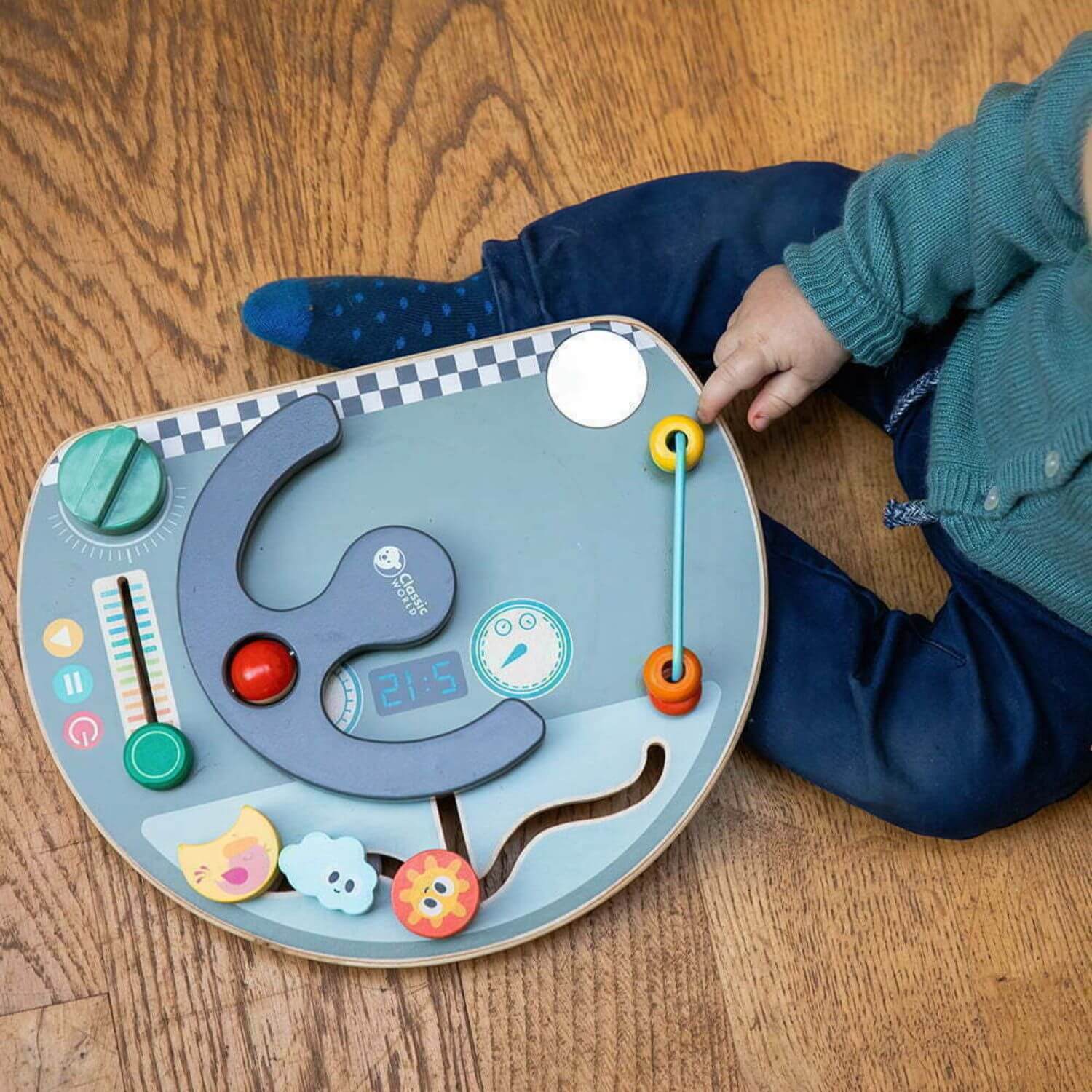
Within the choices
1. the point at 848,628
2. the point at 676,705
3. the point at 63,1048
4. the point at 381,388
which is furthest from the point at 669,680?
the point at 63,1048

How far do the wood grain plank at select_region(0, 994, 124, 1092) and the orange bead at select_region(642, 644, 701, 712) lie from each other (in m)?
0.37

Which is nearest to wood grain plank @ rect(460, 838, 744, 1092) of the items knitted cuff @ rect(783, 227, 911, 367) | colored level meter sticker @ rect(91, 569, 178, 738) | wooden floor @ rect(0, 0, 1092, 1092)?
wooden floor @ rect(0, 0, 1092, 1092)

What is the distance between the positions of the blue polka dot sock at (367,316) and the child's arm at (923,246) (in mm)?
158

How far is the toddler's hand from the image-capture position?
69 centimetres

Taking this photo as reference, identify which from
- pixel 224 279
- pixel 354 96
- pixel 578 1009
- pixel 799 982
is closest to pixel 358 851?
pixel 578 1009

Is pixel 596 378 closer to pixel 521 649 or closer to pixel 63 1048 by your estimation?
pixel 521 649

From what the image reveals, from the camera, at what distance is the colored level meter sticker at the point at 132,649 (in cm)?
66

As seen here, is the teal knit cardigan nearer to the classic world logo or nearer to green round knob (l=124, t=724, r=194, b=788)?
the classic world logo

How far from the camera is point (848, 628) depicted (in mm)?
713

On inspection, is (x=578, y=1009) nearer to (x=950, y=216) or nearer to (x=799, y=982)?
(x=799, y=982)

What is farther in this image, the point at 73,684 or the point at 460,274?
the point at 460,274

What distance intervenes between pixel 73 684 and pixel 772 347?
427mm

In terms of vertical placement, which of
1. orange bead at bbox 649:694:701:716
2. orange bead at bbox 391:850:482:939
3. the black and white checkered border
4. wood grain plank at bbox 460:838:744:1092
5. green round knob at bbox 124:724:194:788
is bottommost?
wood grain plank at bbox 460:838:744:1092

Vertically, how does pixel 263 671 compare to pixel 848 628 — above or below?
above
